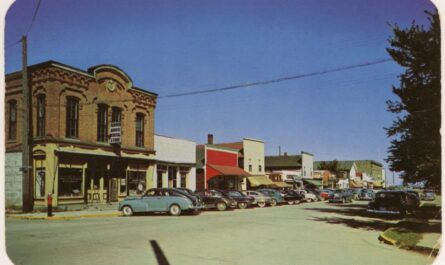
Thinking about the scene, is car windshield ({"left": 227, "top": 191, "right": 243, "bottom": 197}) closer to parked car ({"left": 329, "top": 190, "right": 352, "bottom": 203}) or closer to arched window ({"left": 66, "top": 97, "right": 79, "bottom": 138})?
arched window ({"left": 66, "top": 97, "right": 79, "bottom": 138})

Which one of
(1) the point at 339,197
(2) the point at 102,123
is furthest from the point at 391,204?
(2) the point at 102,123

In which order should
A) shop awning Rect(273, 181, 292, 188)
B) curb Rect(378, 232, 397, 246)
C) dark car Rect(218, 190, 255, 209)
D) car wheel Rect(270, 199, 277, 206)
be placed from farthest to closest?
shop awning Rect(273, 181, 292, 188) → car wheel Rect(270, 199, 277, 206) → dark car Rect(218, 190, 255, 209) → curb Rect(378, 232, 397, 246)

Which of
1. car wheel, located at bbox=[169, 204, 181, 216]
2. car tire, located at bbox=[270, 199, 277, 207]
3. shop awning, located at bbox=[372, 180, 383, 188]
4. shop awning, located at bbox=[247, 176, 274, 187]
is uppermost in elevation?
shop awning, located at bbox=[247, 176, 274, 187]

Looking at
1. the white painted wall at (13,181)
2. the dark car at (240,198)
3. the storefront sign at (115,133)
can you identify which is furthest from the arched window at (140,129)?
the white painted wall at (13,181)

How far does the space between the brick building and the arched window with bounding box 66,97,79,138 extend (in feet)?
0.06

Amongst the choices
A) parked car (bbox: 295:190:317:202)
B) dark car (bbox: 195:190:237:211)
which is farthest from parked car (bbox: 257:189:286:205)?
dark car (bbox: 195:190:237:211)

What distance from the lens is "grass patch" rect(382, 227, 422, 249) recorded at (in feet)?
37.9

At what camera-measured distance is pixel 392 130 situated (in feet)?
60.1

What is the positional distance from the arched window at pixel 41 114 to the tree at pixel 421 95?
18206 millimetres

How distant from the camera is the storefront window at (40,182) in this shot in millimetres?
23047

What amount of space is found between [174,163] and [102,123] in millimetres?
8541

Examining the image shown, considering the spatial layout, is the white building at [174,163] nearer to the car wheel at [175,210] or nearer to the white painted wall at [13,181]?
the car wheel at [175,210]

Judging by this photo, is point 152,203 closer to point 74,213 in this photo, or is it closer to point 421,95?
point 74,213

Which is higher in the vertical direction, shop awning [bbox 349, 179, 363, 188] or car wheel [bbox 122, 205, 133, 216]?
car wheel [bbox 122, 205, 133, 216]
